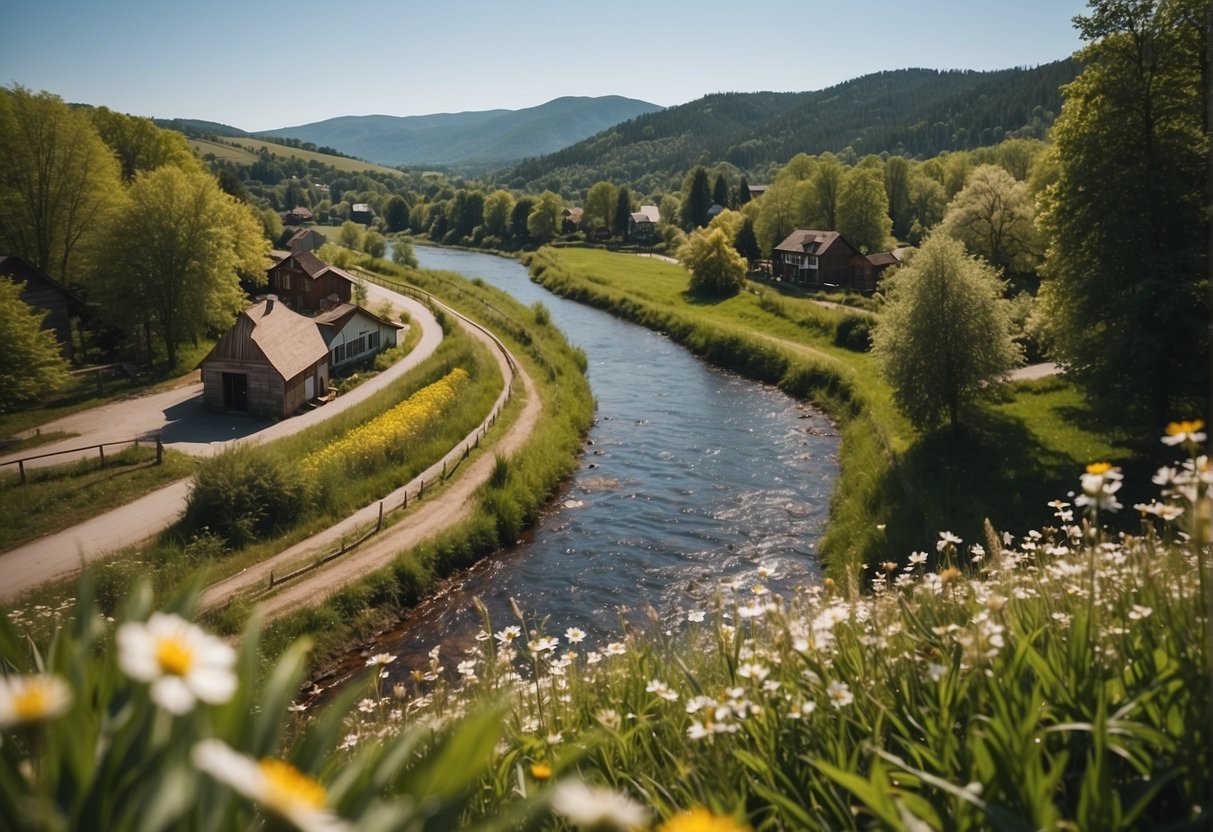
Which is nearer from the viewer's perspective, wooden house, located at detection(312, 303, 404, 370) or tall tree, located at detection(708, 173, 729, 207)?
wooden house, located at detection(312, 303, 404, 370)

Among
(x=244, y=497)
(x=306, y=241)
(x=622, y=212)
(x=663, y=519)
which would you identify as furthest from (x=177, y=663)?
(x=622, y=212)

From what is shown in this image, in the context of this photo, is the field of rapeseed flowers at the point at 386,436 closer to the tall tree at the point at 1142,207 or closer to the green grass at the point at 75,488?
the green grass at the point at 75,488

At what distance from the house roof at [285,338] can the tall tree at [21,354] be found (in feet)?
24.5

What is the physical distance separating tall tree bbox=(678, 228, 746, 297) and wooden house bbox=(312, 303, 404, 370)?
2776cm

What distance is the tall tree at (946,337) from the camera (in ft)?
81.0

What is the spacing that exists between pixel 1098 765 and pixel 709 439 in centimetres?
2879

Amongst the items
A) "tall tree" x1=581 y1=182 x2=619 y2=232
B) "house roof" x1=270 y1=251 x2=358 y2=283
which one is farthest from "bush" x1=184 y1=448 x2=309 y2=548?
"tall tree" x1=581 y1=182 x2=619 y2=232

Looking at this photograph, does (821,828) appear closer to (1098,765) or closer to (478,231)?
(1098,765)

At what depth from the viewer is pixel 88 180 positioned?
35.6 meters

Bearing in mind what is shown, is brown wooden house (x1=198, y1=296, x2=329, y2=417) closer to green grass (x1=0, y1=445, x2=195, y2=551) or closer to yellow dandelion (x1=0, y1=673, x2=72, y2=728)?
green grass (x1=0, y1=445, x2=195, y2=551)

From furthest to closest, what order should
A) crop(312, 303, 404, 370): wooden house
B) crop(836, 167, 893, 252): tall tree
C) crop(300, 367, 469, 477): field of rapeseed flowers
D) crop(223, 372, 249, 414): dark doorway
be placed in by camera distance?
crop(836, 167, 893, 252): tall tree
crop(312, 303, 404, 370): wooden house
crop(223, 372, 249, 414): dark doorway
crop(300, 367, 469, 477): field of rapeseed flowers


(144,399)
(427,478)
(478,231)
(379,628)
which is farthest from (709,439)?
(478,231)

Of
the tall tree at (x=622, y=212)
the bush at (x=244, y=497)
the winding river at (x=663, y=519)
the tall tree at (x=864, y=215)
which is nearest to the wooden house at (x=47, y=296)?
the bush at (x=244, y=497)

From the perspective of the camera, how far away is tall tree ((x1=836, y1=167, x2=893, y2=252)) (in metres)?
72.9
